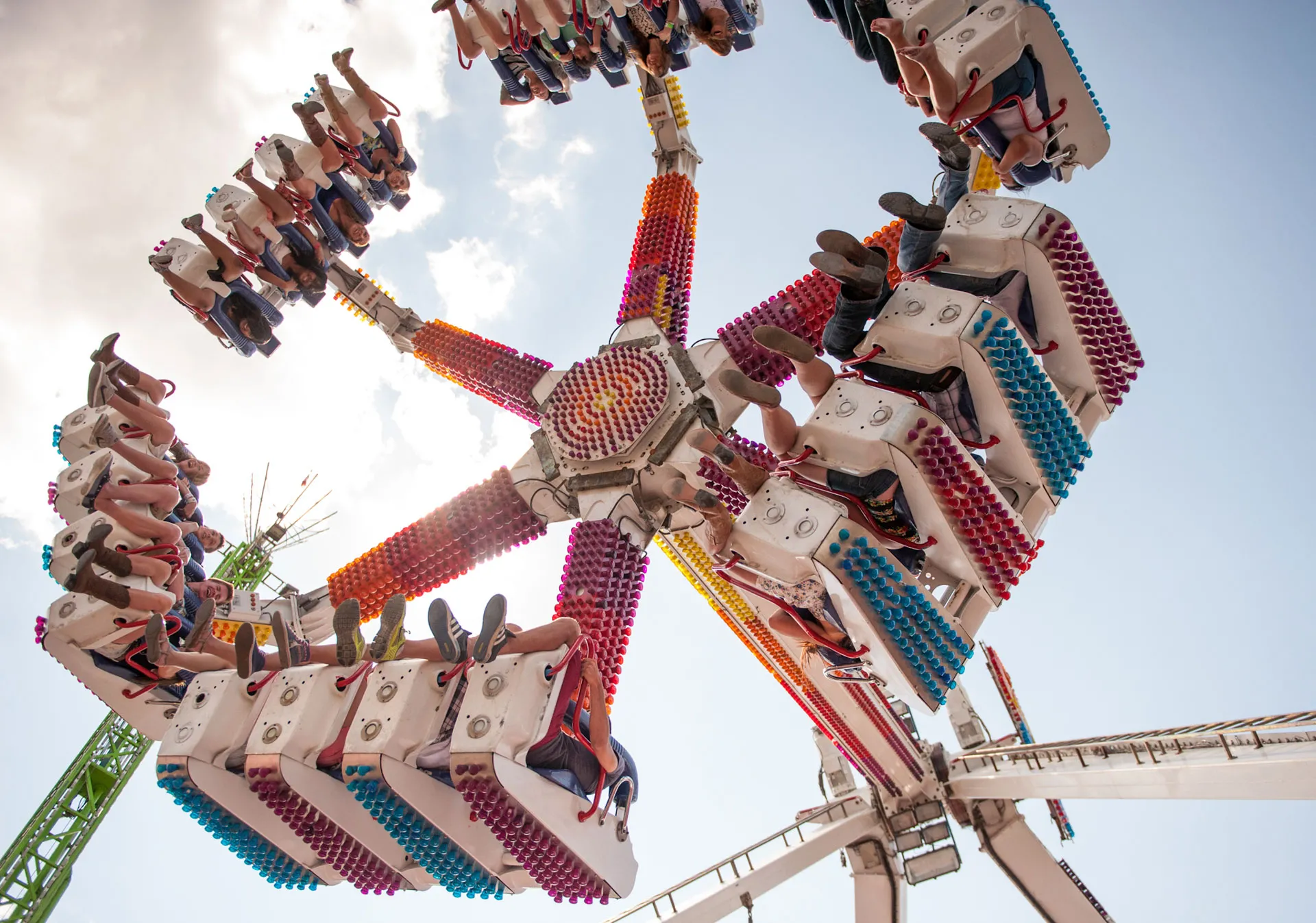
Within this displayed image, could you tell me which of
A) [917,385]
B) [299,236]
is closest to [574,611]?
[917,385]

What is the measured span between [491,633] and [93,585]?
12.8ft

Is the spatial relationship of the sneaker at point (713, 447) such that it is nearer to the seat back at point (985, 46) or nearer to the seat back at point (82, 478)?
the seat back at point (985, 46)

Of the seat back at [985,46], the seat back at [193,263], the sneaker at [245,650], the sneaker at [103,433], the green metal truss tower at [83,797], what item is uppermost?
the seat back at [193,263]

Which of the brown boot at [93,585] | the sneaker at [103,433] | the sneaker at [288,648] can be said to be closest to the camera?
the sneaker at [288,648]

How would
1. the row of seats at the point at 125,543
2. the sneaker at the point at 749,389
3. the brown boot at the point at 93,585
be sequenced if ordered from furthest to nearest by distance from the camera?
1. the row of seats at the point at 125,543
2. the brown boot at the point at 93,585
3. the sneaker at the point at 749,389

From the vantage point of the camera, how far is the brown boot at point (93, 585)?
26.1 ft

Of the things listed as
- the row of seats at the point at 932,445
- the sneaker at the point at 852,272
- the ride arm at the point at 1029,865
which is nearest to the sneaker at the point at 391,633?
the row of seats at the point at 932,445

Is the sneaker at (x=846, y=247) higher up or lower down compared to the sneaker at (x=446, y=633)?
higher up

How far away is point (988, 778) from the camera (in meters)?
13.0

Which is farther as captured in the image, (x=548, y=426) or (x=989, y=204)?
(x=548, y=426)

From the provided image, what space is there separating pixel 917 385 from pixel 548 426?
4.75 metres

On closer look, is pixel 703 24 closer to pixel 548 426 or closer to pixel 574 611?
pixel 548 426

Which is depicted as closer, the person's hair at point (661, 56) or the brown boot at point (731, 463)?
the brown boot at point (731, 463)

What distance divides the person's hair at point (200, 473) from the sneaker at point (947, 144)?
8514 mm
